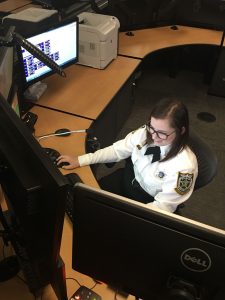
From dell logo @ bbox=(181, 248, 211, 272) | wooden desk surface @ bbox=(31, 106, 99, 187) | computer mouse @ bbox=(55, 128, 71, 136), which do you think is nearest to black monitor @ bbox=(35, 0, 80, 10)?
wooden desk surface @ bbox=(31, 106, 99, 187)

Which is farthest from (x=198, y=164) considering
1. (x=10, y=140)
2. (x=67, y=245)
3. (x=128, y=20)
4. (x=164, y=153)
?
(x=128, y=20)

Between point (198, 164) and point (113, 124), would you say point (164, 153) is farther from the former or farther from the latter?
point (113, 124)

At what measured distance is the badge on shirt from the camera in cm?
141

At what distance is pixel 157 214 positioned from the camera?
720 mm

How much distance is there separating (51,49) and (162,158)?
→ 111 centimetres

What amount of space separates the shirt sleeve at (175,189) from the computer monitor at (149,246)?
589 mm

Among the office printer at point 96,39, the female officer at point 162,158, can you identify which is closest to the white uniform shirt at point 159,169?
the female officer at point 162,158

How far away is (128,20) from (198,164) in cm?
233

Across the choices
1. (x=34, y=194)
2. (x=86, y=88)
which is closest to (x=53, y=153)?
(x=86, y=88)

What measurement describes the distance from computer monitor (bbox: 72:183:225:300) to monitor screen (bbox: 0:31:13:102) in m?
0.80

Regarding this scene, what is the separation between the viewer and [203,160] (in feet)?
4.80

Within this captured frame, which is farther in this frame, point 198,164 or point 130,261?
point 198,164

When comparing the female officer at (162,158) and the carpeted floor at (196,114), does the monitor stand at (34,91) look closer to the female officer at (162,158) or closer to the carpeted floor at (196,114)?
the female officer at (162,158)

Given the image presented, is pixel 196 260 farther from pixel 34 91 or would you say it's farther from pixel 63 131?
pixel 34 91
